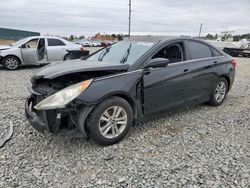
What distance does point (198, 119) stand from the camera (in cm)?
452

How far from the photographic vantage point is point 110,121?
133 inches

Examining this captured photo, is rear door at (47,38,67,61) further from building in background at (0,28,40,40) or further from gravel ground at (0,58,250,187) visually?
building in background at (0,28,40,40)

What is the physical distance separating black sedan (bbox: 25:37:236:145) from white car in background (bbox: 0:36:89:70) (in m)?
6.37

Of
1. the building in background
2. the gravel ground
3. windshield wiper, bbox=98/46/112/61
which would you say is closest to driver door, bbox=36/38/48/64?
the gravel ground

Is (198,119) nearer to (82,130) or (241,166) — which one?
(241,166)

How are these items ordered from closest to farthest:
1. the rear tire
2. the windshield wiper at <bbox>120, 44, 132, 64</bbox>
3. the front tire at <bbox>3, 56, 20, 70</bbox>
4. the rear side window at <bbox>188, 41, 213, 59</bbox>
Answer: the windshield wiper at <bbox>120, 44, 132, 64</bbox>, the rear side window at <bbox>188, 41, 213, 59</bbox>, the rear tire, the front tire at <bbox>3, 56, 20, 70</bbox>

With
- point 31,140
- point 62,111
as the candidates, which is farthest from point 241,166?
point 31,140

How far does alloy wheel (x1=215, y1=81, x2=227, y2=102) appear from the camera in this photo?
17.0 ft

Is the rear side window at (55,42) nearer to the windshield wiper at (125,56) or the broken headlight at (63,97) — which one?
the windshield wiper at (125,56)

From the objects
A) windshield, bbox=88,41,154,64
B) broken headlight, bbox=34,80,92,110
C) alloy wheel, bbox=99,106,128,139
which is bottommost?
alloy wheel, bbox=99,106,128,139

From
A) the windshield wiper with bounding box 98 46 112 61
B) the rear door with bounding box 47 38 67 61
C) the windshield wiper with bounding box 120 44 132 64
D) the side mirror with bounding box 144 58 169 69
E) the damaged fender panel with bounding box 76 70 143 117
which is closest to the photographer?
the damaged fender panel with bounding box 76 70 143 117

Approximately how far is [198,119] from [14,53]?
8510 millimetres

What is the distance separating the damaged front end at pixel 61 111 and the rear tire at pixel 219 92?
254 cm

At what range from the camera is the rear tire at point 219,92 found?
5084mm
